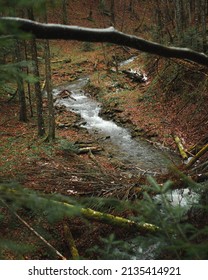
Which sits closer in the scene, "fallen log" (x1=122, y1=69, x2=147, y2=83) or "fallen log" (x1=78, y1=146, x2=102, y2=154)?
"fallen log" (x1=78, y1=146, x2=102, y2=154)

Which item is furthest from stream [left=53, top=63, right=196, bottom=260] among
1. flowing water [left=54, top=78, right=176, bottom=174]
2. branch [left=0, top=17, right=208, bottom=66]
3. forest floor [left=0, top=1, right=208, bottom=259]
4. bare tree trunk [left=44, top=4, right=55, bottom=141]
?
branch [left=0, top=17, right=208, bottom=66]

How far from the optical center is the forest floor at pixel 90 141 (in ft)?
19.5

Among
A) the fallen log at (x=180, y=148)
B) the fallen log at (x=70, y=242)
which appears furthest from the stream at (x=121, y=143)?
the fallen log at (x=70, y=242)

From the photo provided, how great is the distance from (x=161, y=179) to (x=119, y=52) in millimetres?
25426

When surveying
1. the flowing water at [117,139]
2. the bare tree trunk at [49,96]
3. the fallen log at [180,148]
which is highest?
the bare tree trunk at [49,96]

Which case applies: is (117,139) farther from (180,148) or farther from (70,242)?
(70,242)

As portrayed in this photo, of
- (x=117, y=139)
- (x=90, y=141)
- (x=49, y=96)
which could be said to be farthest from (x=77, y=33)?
(x=117, y=139)

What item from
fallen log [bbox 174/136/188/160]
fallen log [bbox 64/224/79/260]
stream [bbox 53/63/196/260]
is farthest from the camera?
fallen log [bbox 174/136/188/160]

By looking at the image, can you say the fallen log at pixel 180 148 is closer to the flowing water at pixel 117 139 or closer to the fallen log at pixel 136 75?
the flowing water at pixel 117 139

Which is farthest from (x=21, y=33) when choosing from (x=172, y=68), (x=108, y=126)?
(x=172, y=68)

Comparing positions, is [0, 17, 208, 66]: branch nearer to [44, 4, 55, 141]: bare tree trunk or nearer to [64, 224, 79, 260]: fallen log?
[64, 224, 79, 260]: fallen log

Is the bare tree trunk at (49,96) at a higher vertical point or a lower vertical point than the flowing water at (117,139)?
higher

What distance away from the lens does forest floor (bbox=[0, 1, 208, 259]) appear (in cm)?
593

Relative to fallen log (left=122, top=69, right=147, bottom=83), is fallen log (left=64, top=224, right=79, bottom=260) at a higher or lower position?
higher
